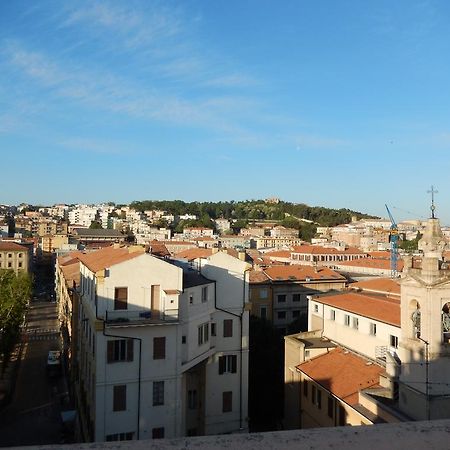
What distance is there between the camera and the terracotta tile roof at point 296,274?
49656 mm

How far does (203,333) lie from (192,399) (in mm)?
3483

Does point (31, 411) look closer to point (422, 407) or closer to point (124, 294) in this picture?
point (124, 294)

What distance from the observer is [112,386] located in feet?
64.3

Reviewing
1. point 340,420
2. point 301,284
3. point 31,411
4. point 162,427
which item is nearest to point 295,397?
point 340,420

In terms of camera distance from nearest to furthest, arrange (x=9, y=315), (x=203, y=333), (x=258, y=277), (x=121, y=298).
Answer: (x=121, y=298) → (x=203, y=333) → (x=9, y=315) → (x=258, y=277)

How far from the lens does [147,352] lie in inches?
792

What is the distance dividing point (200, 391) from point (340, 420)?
6.80m

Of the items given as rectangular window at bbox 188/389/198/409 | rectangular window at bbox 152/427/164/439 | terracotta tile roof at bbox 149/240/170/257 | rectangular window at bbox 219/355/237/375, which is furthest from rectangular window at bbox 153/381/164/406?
terracotta tile roof at bbox 149/240/170/257

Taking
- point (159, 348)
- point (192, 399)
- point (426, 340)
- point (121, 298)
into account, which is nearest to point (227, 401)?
point (192, 399)

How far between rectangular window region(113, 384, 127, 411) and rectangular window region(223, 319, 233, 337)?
6799mm

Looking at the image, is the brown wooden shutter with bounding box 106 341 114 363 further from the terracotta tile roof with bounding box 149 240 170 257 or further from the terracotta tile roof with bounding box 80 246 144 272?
the terracotta tile roof with bounding box 149 240 170 257

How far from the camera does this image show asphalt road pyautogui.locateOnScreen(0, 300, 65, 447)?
88.1 feet

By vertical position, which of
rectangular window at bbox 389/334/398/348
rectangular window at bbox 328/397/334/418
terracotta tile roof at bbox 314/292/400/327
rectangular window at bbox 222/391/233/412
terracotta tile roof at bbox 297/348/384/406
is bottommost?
rectangular window at bbox 222/391/233/412

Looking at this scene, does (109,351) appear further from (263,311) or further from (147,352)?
(263,311)
